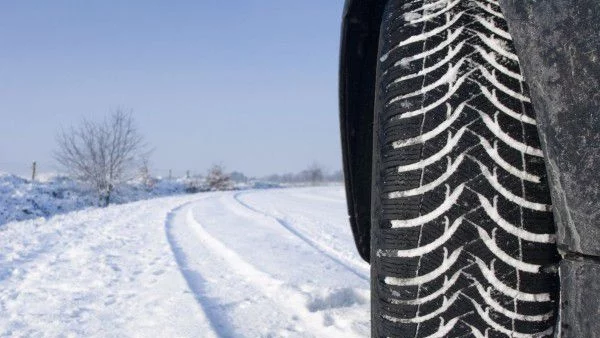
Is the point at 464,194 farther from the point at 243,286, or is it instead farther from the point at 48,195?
the point at 48,195

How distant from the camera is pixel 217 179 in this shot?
47.3m

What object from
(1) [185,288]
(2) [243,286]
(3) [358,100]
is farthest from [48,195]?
(3) [358,100]

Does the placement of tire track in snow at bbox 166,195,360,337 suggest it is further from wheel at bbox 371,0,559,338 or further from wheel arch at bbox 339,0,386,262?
wheel at bbox 371,0,559,338

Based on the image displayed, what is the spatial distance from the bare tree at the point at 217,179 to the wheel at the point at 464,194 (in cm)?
4603

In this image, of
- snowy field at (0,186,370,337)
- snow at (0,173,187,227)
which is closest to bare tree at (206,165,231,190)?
snow at (0,173,187,227)

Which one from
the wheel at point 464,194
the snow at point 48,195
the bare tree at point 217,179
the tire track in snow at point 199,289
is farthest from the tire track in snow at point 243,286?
the bare tree at point 217,179

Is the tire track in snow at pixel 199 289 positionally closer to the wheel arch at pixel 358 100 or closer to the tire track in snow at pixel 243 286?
the tire track in snow at pixel 243 286

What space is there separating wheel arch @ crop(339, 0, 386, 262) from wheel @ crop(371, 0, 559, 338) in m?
0.37

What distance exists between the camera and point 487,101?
855mm

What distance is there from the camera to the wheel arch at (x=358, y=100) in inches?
50.1

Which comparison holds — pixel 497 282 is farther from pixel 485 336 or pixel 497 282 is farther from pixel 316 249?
pixel 316 249

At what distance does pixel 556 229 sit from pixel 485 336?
244 mm

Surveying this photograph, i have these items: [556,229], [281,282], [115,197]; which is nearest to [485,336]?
[556,229]

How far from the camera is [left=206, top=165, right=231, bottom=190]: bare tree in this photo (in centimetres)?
4675
